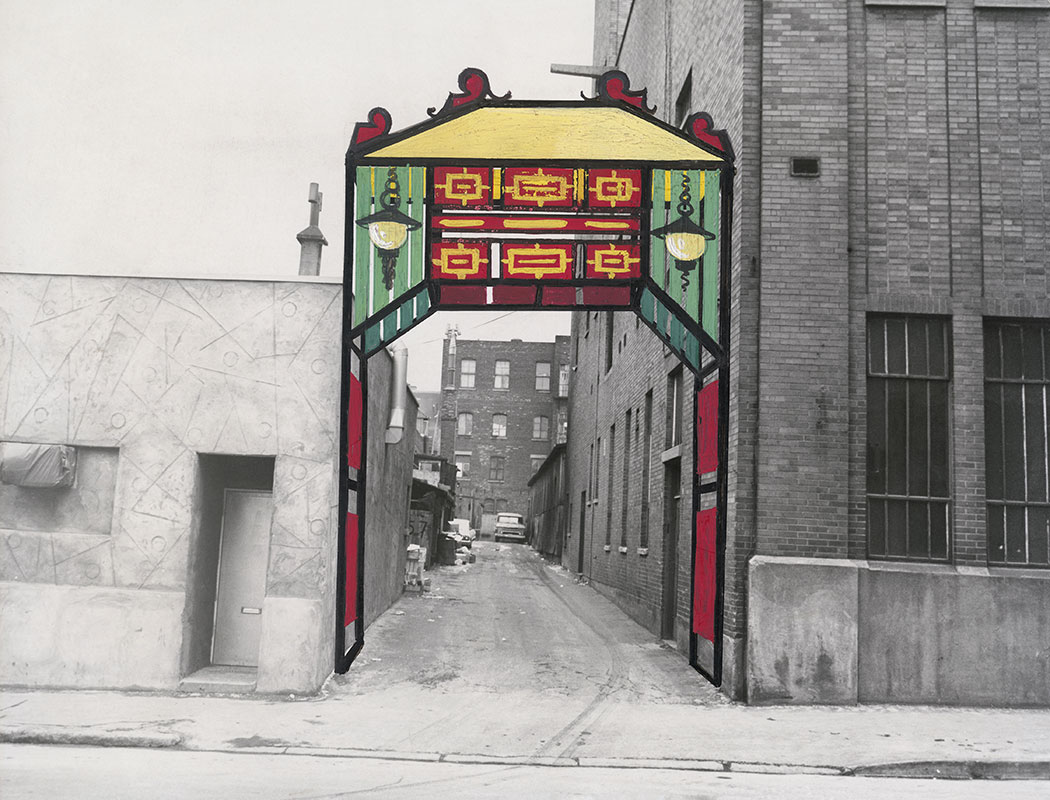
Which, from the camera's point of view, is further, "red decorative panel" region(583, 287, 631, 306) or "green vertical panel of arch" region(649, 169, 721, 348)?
"red decorative panel" region(583, 287, 631, 306)

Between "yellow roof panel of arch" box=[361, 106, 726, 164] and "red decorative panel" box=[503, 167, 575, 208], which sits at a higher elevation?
"yellow roof panel of arch" box=[361, 106, 726, 164]

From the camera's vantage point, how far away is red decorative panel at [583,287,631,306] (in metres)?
8.28

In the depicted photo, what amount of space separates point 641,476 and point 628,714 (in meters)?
8.24

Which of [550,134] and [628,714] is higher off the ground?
[550,134]

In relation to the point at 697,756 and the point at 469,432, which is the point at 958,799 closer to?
the point at 697,756

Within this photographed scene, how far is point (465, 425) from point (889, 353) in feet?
162

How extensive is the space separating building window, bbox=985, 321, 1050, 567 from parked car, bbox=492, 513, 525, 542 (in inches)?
1660

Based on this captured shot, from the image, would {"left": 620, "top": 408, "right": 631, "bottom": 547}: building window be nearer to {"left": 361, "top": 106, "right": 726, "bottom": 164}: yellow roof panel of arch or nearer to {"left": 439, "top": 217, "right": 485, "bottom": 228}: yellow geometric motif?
{"left": 361, "top": 106, "right": 726, "bottom": 164}: yellow roof panel of arch

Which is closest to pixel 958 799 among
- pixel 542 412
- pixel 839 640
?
pixel 839 640

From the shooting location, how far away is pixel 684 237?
8070 mm

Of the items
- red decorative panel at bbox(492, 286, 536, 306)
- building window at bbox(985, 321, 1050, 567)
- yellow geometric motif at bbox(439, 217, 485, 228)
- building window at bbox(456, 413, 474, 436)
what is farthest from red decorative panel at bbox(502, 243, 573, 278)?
building window at bbox(456, 413, 474, 436)

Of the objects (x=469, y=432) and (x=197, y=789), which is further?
(x=469, y=432)

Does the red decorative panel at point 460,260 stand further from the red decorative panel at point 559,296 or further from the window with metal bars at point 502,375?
the window with metal bars at point 502,375

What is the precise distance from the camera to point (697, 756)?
7625 mm
